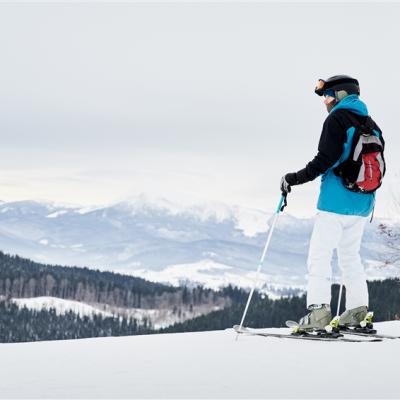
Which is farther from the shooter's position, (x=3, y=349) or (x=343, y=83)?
(x=343, y=83)

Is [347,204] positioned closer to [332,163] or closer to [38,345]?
[332,163]

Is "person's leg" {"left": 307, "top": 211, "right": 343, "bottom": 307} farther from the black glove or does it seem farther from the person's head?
the person's head

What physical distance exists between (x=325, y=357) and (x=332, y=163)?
6.58ft

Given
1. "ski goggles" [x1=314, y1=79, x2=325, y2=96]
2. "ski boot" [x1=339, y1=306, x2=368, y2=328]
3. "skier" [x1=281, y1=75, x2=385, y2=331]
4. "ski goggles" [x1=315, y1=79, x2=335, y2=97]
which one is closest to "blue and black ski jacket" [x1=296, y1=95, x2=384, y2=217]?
"skier" [x1=281, y1=75, x2=385, y2=331]

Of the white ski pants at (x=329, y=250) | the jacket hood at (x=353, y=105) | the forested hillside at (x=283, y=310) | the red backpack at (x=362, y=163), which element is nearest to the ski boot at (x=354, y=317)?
the white ski pants at (x=329, y=250)

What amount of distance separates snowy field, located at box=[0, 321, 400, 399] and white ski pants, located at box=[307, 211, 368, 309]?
2.26 feet

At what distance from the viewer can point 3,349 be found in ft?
21.3

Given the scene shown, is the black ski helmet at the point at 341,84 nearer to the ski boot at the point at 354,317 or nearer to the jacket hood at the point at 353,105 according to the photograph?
the jacket hood at the point at 353,105

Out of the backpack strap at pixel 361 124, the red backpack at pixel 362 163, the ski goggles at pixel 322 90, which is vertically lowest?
the red backpack at pixel 362 163

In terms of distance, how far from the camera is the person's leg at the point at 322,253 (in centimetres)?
702

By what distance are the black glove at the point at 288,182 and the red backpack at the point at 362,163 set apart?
0.42 m

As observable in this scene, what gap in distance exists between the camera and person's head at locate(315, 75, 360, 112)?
7.33 metres

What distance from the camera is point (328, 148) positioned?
269 inches

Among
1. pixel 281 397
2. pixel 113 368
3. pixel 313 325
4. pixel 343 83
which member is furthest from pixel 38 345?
pixel 343 83
